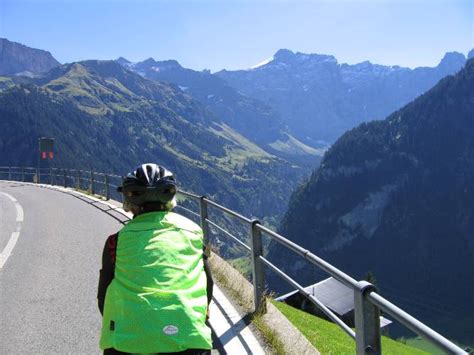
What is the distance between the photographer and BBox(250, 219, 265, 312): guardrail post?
269 inches

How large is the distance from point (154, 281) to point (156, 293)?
0.34 ft

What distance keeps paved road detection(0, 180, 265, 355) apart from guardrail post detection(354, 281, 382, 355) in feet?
7.02

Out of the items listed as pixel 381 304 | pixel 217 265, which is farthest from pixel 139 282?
pixel 217 265

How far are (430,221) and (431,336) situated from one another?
206 m

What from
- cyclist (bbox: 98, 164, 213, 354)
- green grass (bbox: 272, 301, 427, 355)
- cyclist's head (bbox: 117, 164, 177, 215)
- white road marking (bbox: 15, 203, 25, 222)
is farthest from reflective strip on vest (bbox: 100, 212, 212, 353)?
white road marking (bbox: 15, 203, 25, 222)

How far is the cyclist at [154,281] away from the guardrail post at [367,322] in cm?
113

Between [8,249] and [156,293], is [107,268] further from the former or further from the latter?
[8,249]

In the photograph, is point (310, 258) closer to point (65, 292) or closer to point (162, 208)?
point (162, 208)

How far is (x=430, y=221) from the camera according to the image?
193 meters

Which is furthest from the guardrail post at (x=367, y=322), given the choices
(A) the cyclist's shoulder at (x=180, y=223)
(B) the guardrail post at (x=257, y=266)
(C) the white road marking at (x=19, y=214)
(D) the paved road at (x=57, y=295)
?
(C) the white road marking at (x=19, y=214)

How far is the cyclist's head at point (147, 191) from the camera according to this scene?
3.71 m

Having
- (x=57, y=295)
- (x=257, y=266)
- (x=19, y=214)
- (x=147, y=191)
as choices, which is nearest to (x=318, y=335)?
(x=257, y=266)

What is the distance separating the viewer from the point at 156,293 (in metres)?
2.99

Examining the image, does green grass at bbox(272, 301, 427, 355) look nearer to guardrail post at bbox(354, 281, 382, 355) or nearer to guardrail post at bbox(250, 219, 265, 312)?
guardrail post at bbox(250, 219, 265, 312)
